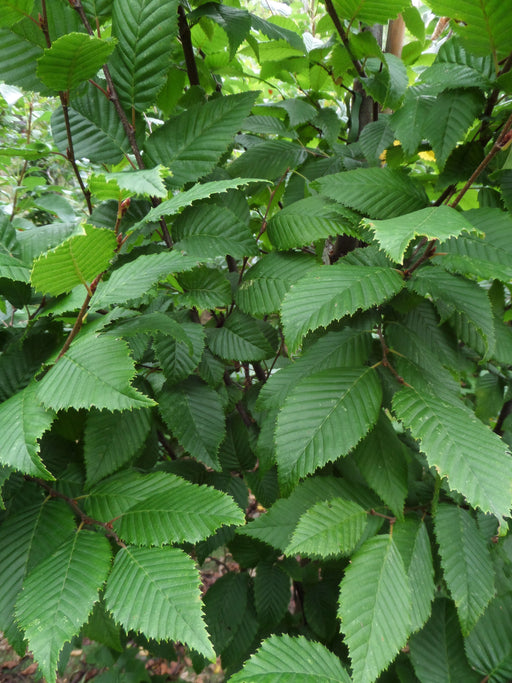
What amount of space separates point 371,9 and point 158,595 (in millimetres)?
1129

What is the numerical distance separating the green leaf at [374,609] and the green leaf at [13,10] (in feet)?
3.35

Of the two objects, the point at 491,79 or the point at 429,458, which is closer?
the point at 429,458

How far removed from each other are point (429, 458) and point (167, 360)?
19.3 inches

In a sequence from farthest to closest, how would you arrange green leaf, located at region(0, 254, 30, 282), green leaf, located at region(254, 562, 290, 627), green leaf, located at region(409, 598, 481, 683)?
green leaf, located at region(254, 562, 290, 627), green leaf, located at region(409, 598, 481, 683), green leaf, located at region(0, 254, 30, 282)

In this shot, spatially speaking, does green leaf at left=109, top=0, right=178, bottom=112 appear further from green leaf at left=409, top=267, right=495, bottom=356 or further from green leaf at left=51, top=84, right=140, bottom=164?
green leaf at left=409, top=267, right=495, bottom=356

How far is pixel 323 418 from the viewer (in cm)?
62

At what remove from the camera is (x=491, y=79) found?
26.9 inches

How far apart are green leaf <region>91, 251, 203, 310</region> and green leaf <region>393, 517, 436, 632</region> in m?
0.61

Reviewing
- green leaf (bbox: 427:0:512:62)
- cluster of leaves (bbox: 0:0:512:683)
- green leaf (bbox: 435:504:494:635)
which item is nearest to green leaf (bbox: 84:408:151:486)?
→ cluster of leaves (bbox: 0:0:512:683)

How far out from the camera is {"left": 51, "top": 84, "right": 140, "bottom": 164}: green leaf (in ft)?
2.54

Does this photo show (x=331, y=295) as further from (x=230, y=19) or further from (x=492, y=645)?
(x=492, y=645)

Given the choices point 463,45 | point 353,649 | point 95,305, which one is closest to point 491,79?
point 463,45

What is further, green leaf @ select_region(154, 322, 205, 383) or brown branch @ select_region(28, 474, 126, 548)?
green leaf @ select_region(154, 322, 205, 383)

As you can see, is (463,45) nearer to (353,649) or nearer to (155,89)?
(155,89)
